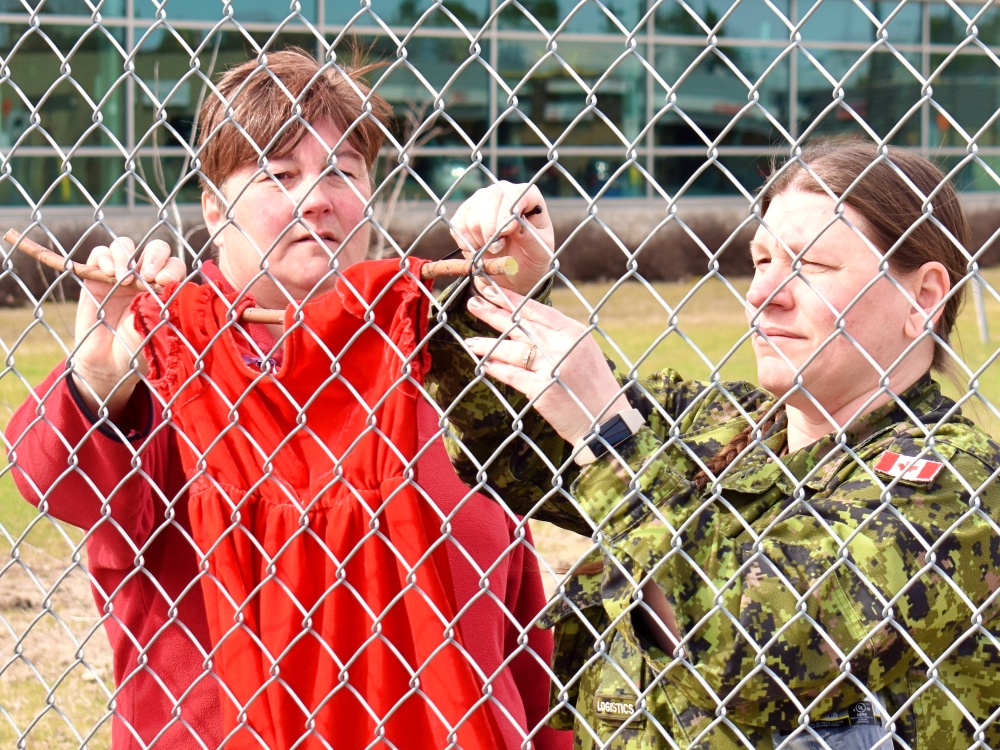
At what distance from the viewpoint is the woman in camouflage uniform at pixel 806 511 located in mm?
1474

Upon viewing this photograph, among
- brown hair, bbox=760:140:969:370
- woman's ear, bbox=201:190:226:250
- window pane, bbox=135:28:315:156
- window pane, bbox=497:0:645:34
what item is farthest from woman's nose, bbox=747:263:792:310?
window pane, bbox=497:0:645:34

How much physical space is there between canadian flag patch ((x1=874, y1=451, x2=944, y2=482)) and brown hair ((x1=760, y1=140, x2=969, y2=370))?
0.92ft

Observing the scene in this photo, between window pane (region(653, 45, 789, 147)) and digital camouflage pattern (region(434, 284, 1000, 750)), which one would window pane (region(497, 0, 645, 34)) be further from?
digital camouflage pattern (region(434, 284, 1000, 750))

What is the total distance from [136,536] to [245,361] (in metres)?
0.48

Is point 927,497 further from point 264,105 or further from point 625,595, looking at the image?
point 264,105

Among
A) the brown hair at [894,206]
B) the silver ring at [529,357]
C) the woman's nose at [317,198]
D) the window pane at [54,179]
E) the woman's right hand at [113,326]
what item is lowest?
the window pane at [54,179]

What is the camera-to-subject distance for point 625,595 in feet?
5.21

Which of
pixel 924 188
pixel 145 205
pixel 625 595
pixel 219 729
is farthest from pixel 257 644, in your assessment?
pixel 145 205

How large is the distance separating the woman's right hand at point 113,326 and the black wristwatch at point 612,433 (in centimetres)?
91

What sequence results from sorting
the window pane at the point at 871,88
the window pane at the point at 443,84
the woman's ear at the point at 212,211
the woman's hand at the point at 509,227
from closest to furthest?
the woman's hand at the point at 509,227
the woman's ear at the point at 212,211
the window pane at the point at 443,84
the window pane at the point at 871,88

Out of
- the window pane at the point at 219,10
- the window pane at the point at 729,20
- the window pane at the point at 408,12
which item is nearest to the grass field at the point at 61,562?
the window pane at the point at 219,10

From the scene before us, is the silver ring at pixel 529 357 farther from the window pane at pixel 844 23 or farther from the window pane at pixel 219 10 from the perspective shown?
the window pane at pixel 844 23

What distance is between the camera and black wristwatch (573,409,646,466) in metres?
1.58

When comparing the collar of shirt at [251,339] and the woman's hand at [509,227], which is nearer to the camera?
the woman's hand at [509,227]
